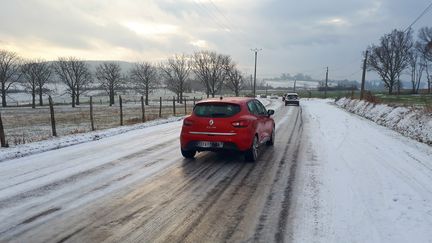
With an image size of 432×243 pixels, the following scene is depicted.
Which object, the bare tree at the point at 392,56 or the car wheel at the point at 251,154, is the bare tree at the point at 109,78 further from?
the car wheel at the point at 251,154

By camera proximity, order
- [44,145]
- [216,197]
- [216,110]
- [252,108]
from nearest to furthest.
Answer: [216,197], [216,110], [252,108], [44,145]

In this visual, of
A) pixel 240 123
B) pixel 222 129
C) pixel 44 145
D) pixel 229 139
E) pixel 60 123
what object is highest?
pixel 240 123

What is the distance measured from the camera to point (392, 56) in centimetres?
8856

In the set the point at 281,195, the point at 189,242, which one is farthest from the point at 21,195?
the point at 281,195

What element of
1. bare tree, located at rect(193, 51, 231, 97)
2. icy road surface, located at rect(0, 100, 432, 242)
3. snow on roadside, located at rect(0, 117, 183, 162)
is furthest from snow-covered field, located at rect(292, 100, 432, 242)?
bare tree, located at rect(193, 51, 231, 97)

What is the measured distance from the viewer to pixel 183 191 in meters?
6.86

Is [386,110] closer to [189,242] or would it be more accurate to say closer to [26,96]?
[189,242]

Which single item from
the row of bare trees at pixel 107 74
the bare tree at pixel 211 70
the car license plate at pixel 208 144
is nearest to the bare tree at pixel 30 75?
the row of bare trees at pixel 107 74

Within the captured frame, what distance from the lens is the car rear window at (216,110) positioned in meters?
9.62

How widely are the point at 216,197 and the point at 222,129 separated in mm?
3122

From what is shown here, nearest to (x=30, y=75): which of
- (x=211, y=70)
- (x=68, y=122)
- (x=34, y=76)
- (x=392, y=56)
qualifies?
(x=34, y=76)

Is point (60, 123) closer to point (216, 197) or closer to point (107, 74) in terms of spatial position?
point (216, 197)

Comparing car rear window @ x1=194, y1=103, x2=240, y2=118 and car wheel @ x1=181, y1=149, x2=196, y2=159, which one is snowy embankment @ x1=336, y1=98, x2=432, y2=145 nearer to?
car rear window @ x1=194, y1=103, x2=240, y2=118

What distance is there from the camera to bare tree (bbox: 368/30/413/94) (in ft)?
288
